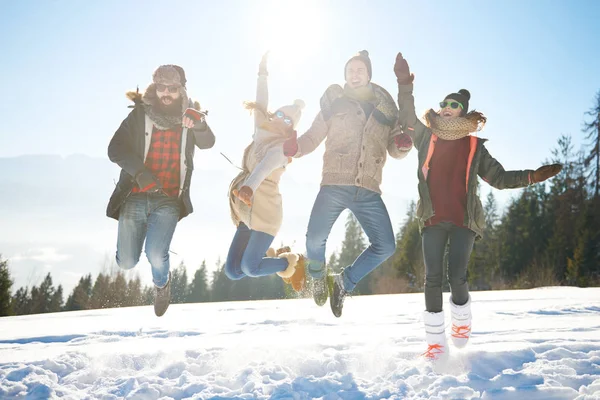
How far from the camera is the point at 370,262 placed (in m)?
4.68

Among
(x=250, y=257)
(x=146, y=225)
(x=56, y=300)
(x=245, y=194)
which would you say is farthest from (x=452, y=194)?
(x=56, y=300)

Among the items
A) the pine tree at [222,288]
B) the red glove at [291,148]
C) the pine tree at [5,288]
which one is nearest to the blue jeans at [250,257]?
the red glove at [291,148]

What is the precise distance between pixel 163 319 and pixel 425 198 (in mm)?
4216

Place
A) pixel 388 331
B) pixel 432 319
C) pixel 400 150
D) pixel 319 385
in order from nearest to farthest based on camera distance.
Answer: pixel 319 385
pixel 432 319
pixel 400 150
pixel 388 331

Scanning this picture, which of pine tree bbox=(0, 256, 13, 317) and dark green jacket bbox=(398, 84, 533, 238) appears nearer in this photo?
dark green jacket bbox=(398, 84, 533, 238)

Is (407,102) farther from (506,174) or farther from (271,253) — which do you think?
(271,253)

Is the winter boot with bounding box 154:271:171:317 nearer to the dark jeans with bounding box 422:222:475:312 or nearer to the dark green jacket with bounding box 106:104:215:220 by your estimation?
the dark green jacket with bounding box 106:104:215:220

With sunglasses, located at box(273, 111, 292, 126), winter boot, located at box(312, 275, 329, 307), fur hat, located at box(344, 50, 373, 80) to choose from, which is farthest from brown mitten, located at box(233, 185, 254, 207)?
fur hat, located at box(344, 50, 373, 80)

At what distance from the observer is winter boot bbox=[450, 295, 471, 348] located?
3.84 m

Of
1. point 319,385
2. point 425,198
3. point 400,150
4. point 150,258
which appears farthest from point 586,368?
point 150,258

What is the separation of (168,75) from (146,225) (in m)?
1.60

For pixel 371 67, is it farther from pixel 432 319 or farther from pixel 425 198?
pixel 432 319

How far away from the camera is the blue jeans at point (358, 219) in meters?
4.42

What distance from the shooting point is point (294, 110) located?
4.97 meters
